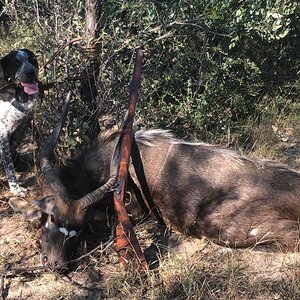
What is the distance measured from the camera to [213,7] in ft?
17.7

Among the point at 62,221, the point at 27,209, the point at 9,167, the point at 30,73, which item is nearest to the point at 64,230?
the point at 62,221

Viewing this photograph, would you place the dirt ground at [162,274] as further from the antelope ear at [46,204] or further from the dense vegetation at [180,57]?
the dense vegetation at [180,57]

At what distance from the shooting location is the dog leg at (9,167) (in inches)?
199

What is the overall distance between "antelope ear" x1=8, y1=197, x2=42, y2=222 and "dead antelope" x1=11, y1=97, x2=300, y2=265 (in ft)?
0.05

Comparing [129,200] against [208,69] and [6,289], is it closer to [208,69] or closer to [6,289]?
[6,289]

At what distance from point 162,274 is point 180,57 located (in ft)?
10.0

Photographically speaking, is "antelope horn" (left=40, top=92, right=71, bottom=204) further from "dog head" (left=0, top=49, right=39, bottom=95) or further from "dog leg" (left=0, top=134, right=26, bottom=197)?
"dog leg" (left=0, top=134, right=26, bottom=197)

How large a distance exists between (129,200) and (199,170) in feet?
2.31

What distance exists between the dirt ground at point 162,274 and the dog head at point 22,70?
1.56 metres

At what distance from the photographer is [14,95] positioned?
200 inches

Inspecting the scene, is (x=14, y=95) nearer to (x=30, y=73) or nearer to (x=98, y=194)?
(x=30, y=73)

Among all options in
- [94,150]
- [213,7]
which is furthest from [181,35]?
[94,150]

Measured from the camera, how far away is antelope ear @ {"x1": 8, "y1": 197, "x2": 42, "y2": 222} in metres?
4.04

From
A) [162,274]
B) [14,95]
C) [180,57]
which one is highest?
[180,57]
